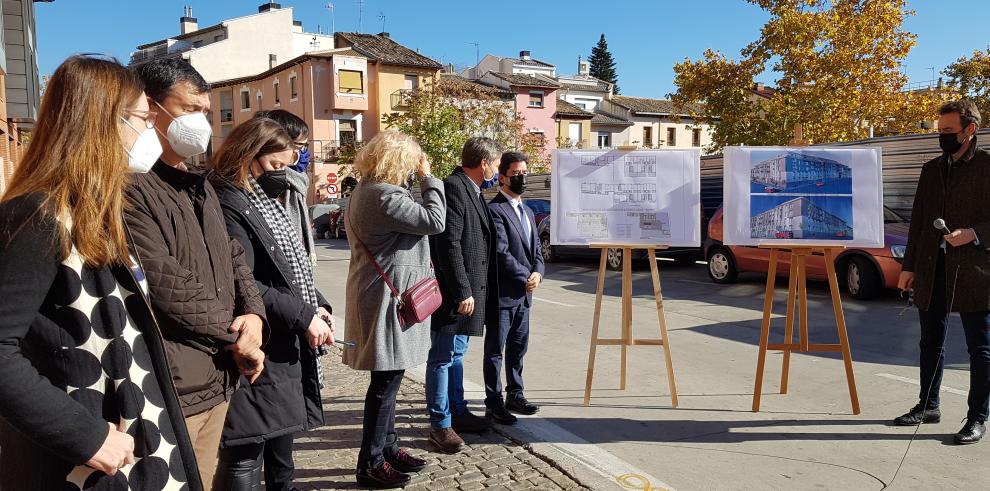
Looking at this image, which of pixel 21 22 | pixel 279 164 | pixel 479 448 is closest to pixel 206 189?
pixel 279 164

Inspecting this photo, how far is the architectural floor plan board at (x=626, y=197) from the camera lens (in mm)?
5574

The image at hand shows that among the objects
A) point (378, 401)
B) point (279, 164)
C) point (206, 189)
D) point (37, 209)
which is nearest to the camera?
point (37, 209)

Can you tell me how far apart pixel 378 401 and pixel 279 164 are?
1.42 meters

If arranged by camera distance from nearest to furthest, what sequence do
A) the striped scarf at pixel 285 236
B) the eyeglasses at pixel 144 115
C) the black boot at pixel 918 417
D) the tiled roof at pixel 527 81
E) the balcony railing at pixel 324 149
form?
1. the eyeglasses at pixel 144 115
2. the striped scarf at pixel 285 236
3. the black boot at pixel 918 417
4. the balcony railing at pixel 324 149
5. the tiled roof at pixel 527 81

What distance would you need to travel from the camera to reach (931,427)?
4.89 metres

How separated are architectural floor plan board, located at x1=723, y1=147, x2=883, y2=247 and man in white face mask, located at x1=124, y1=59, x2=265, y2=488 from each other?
3912 millimetres

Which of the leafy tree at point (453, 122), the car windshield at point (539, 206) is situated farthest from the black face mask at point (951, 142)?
the leafy tree at point (453, 122)

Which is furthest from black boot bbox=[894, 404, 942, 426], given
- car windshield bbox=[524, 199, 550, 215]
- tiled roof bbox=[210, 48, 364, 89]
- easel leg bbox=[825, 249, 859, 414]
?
tiled roof bbox=[210, 48, 364, 89]

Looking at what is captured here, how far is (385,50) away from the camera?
46000 millimetres

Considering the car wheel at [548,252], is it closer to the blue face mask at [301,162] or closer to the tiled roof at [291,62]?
the blue face mask at [301,162]

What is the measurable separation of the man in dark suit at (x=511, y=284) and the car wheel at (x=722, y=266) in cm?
864

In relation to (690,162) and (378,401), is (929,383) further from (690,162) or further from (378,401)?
(378,401)

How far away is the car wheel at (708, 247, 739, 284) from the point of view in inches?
519

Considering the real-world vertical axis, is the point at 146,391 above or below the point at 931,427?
above
